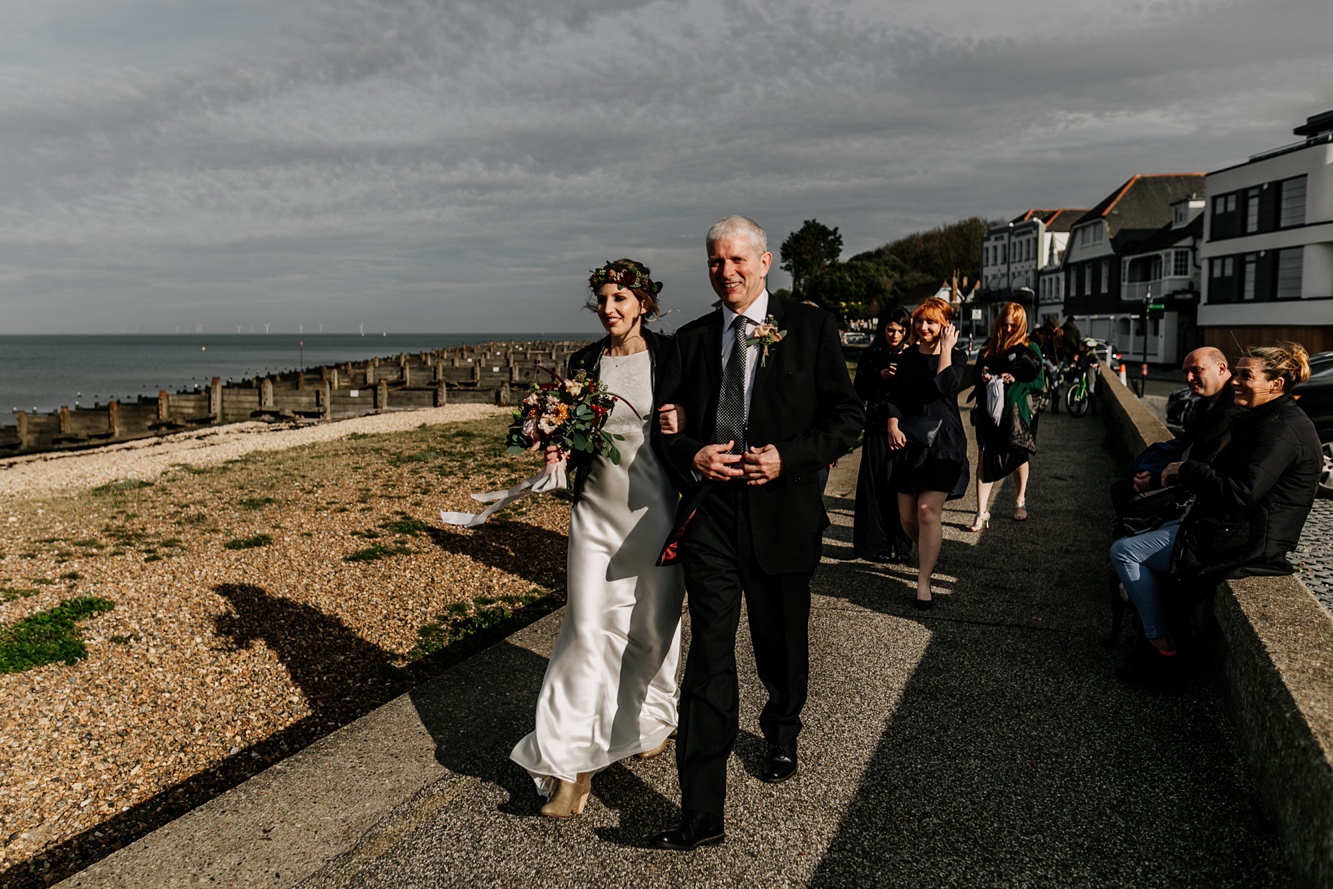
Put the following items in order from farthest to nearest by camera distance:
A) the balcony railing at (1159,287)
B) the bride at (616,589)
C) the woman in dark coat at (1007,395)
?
1. the balcony railing at (1159,287)
2. the woman in dark coat at (1007,395)
3. the bride at (616,589)

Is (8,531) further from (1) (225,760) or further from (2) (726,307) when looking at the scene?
(2) (726,307)

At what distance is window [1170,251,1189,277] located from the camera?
51719 mm

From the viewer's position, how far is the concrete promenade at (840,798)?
320 cm

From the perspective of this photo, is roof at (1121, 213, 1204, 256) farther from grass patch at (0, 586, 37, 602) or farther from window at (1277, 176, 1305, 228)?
grass patch at (0, 586, 37, 602)

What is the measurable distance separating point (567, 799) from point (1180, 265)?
189ft

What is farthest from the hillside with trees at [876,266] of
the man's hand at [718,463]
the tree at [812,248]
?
the man's hand at [718,463]

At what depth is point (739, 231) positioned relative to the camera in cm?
364

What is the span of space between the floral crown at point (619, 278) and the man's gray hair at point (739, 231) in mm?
440

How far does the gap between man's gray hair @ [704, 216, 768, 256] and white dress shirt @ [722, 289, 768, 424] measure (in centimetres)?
21

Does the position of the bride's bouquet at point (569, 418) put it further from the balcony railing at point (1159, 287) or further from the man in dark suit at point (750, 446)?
the balcony railing at point (1159, 287)

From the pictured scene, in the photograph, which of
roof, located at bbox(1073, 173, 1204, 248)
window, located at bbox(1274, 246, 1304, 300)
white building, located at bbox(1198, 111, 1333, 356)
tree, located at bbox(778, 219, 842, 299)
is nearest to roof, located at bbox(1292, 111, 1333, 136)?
white building, located at bbox(1198, 111, 1333, 356)

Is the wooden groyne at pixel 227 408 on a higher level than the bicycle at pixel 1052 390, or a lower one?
lower

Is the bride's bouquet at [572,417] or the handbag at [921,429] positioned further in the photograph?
the handbag at [921,429]

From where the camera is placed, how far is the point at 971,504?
32.6ft
